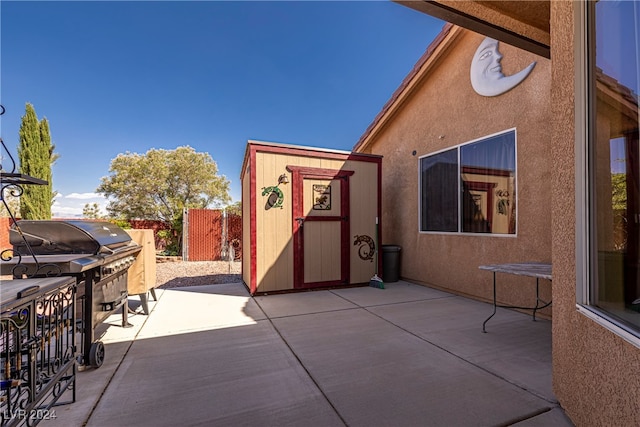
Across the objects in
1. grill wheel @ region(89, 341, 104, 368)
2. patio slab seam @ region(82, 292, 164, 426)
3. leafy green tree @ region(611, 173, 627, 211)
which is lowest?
patio slab seam @ region(82, 292, 164, 426)

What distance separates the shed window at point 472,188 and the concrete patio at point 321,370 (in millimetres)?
1483

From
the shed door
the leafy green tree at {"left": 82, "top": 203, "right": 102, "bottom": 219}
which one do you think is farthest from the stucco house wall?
the leafy green tree at {"left": 82, "top": 203, "right": 102, "bottom": 219}

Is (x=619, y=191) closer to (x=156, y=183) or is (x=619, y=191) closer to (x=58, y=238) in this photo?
(x=58, y=238)

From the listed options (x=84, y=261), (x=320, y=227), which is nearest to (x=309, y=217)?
(x=320, y=227)

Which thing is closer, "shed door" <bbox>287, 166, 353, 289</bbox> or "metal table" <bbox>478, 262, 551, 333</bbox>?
"metal table" <bbox>478, 262, 551, 333</bbox>

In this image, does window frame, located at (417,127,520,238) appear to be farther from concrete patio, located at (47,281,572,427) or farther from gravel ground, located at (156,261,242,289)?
gravel ground, located at (156,261,242,289)

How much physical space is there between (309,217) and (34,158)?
14.1 metres

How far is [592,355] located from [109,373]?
11.0 feet

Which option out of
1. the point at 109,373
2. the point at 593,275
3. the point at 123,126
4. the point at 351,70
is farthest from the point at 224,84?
the point at 593,275

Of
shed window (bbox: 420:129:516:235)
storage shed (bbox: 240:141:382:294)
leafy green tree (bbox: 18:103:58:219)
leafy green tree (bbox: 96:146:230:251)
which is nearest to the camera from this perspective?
shed window (bbox: 420:129:516:235)

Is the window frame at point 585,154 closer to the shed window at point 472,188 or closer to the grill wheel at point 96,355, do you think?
the shed window at point 472,188

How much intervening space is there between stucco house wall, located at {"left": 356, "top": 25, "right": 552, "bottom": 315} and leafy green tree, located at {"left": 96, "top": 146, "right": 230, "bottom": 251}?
1296 cm

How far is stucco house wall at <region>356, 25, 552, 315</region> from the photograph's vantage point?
146 inches

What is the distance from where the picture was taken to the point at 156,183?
50.9 ft
